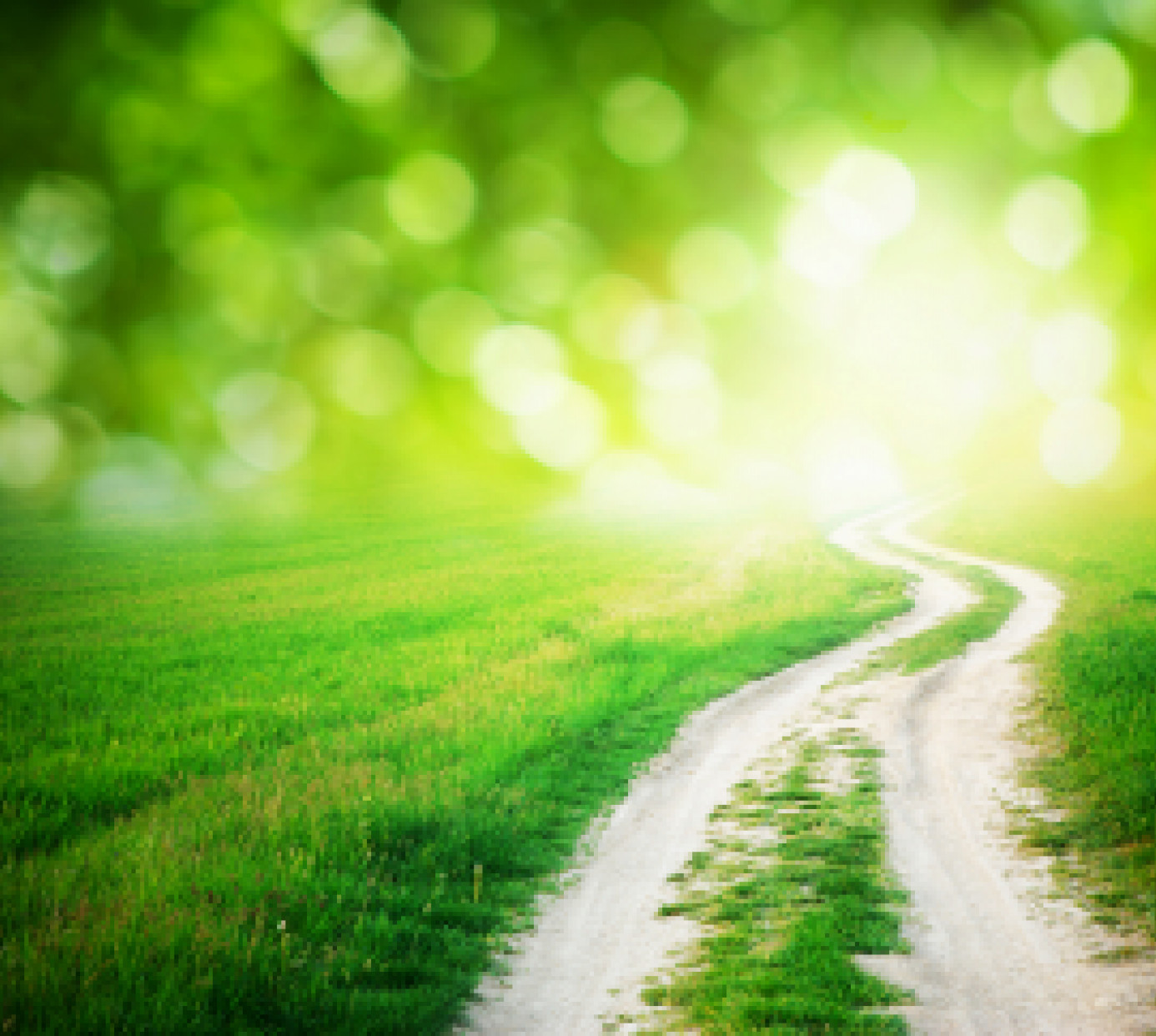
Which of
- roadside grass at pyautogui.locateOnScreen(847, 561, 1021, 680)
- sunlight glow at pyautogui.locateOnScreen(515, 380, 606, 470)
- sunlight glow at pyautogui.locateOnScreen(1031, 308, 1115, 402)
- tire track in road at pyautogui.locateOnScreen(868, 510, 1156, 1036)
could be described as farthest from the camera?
roadside grass at pyautogui.locateOnScreen(847, 561, 1021, 680)

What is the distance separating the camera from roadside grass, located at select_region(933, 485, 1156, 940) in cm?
705

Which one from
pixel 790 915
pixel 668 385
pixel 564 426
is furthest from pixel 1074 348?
pixel 564 426

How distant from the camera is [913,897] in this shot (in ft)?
21.6

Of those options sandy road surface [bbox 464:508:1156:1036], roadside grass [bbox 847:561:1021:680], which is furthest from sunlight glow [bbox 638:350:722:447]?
roadside grass [bbox 847:561:1021:680]

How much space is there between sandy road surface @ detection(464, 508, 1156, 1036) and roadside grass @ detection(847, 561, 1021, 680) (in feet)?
6.46

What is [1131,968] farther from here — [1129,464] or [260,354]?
[1129,464]

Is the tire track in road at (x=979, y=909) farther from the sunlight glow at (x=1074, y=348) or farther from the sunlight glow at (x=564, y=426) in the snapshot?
the sunlight glow at (x=1074, y=348)

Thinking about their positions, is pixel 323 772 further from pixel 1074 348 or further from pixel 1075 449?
pixel 1075 449

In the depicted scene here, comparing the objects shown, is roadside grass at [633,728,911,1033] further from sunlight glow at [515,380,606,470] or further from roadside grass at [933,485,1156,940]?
sunlight glow at [515,380,606,470]

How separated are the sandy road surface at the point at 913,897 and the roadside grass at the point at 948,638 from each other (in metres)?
1.97

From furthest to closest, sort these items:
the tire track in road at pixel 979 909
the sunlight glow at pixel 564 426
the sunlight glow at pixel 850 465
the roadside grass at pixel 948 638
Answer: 1. the sunlight glow at pixel 850 465
2. the roadside grass at pixel 948 638
3. the tire track in road at pixel 979 909
4. the sunlight glow at pixel 564 426

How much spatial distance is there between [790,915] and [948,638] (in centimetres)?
1342

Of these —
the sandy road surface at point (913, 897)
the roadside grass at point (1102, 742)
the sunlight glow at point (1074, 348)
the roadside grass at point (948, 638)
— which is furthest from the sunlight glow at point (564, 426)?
the roadside grass at point (948, 638)

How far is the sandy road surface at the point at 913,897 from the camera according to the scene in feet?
16.7
